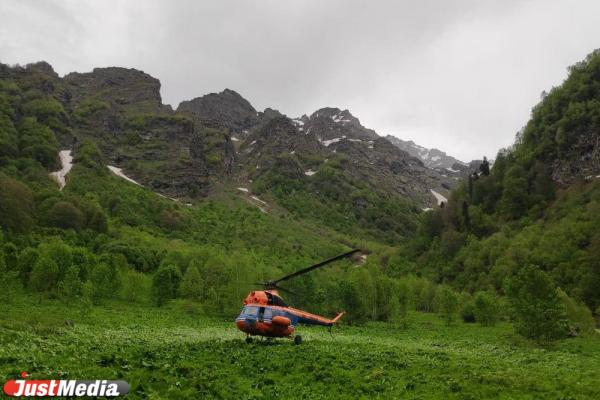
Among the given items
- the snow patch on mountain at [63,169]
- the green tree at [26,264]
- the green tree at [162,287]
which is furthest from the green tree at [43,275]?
the snow patch on mountain at [63,169]

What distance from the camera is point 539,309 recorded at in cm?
4084

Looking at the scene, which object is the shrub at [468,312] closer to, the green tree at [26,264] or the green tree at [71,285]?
the green tree at [71,285]

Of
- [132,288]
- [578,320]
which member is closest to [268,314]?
[578,320]

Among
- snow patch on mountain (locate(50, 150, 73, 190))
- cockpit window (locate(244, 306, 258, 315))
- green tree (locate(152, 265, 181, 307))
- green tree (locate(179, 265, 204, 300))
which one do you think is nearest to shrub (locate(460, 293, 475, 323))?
green tree (locate(179, 265, 204, 300))

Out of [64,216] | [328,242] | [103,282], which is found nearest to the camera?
[103,282]

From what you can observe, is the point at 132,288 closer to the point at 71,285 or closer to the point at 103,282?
the point at 103,282

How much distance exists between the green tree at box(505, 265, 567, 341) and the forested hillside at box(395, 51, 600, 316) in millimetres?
52761

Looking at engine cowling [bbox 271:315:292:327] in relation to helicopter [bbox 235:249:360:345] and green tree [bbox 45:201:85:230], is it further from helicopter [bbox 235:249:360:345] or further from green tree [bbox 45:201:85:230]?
green tree [bbox 45:201:85:230]

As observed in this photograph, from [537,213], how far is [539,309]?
98.7 meters

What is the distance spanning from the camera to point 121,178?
19438 centimetres

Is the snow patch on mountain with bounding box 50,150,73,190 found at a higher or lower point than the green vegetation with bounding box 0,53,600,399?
higher

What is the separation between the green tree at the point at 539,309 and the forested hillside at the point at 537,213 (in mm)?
52761

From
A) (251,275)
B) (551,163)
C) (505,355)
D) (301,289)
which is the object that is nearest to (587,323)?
(505,355)

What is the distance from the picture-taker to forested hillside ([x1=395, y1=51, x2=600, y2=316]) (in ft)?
320
